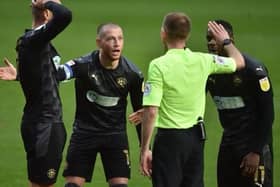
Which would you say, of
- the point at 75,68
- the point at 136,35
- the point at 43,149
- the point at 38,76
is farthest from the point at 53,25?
the point at 136,35

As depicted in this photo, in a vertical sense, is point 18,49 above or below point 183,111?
above

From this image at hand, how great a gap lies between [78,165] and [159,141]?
1.09 m

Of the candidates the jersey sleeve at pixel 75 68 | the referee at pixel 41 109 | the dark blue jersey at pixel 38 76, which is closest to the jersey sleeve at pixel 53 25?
the dark blue jersey at pixel 38 76

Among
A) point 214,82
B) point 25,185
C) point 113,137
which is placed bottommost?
point 25,185

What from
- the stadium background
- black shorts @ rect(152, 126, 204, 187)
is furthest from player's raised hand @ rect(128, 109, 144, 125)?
the stadium background

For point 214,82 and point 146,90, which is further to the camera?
point 214,82

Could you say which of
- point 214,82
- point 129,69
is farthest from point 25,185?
point 214,82

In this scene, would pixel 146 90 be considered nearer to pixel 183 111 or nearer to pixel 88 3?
pixel 183 111

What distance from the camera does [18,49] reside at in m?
6.58

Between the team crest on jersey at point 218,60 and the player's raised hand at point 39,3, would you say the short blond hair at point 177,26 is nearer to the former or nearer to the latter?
the team crest on jersey at point 218,60

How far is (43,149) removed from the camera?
6.59m

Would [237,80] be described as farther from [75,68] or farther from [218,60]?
[75,68]

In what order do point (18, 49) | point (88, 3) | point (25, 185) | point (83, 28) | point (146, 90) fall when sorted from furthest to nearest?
point (88, 3) → point (83, 28) → point (25, 185) → point (18, 49) → point (146, 90)

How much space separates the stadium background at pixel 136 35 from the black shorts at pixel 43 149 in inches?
74.7
